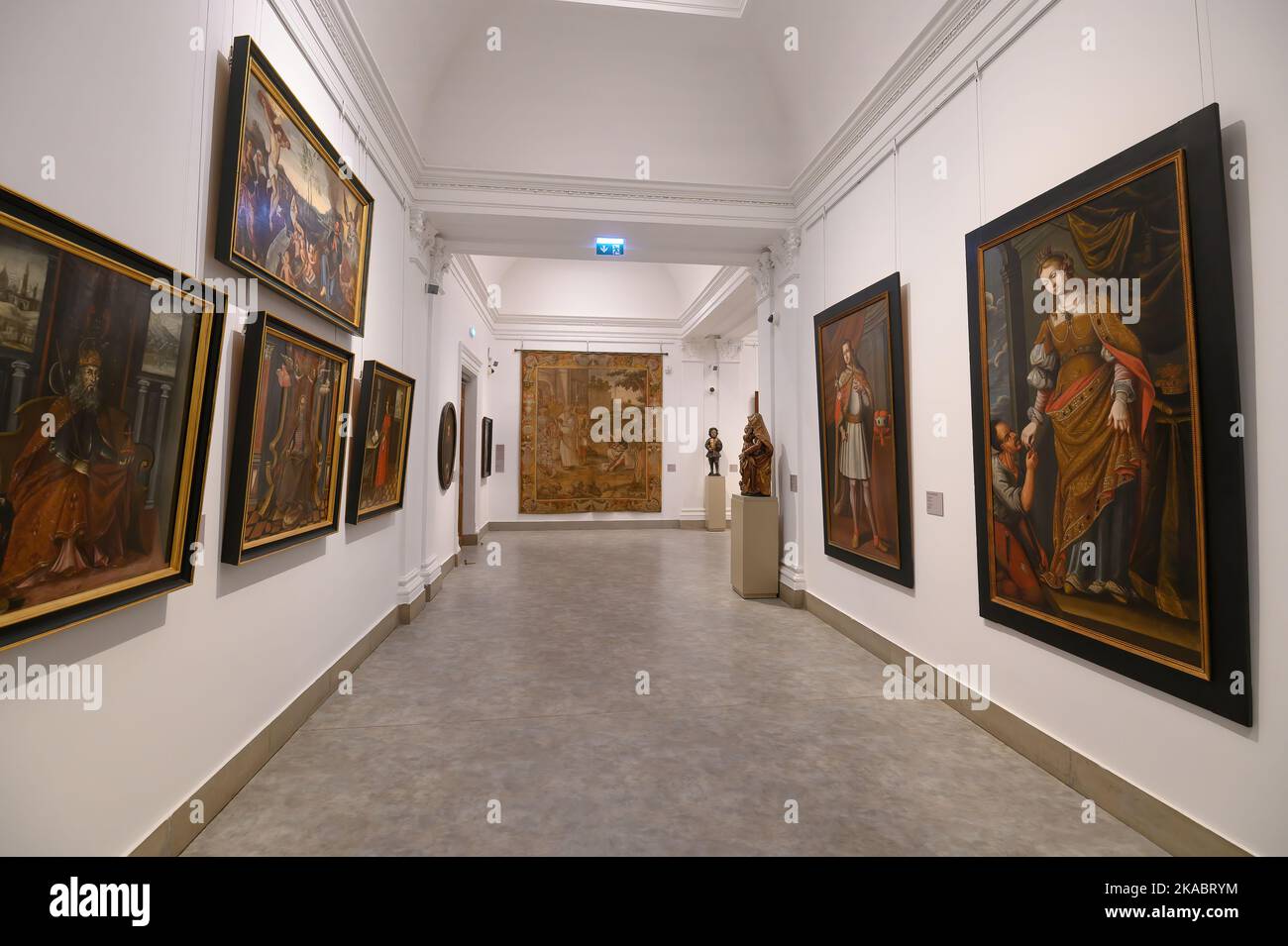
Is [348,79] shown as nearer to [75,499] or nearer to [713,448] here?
[75,499]

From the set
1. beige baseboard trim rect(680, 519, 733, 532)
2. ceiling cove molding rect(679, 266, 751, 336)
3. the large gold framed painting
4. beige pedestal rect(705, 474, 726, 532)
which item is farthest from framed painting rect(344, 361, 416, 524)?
beige pedestal rect(705, 474, 726, 532)

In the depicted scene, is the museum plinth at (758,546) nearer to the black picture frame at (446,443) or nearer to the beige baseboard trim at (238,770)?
the black picture frame at (446,443)

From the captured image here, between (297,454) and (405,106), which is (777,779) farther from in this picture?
(405,106)

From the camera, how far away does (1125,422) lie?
3051mm

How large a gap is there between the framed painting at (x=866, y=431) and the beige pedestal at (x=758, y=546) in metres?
1.31

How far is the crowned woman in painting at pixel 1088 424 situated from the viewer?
3029mm

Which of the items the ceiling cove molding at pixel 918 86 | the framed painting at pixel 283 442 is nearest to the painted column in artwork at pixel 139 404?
the framed painting at pixel 283 442

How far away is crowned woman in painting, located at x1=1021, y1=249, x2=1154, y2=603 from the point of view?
303 centimetres

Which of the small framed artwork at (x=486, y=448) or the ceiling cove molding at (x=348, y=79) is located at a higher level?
the ceiling cove molding at (x=348, y=79)

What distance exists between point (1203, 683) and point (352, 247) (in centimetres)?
617

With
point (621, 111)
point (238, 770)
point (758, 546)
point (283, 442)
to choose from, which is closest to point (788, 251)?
point (621, 111)

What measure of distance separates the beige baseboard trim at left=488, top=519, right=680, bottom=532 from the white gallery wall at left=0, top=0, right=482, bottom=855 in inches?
422

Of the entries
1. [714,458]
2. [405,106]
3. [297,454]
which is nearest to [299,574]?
[297,454]

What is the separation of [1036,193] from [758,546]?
17.6 ft
